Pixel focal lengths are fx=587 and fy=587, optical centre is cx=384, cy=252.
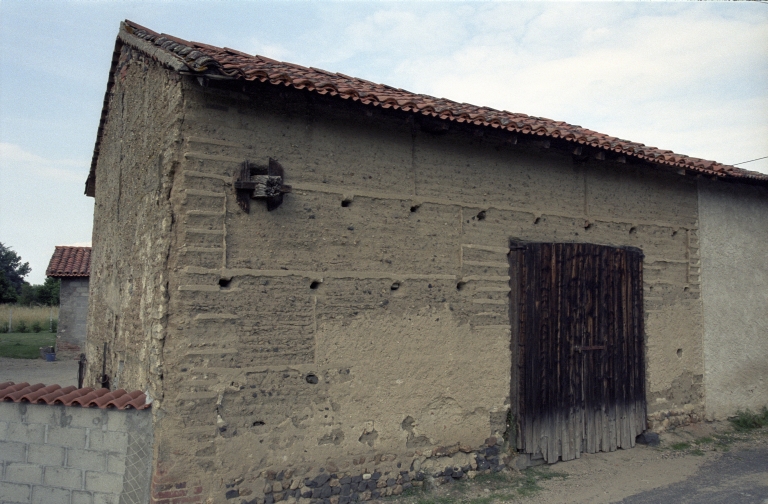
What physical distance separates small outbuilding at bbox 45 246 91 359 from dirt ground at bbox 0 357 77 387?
1.62 feet

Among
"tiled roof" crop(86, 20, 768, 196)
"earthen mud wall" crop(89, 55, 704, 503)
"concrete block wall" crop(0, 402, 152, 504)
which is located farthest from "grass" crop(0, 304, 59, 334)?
"concrete block wall" crop(0, 402, 152, 504)

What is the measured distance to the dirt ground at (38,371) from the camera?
13.3m

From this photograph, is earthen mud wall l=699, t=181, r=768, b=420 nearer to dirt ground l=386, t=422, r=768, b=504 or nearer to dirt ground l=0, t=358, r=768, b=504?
dirt ground l=0, t=358, r=768, b=504

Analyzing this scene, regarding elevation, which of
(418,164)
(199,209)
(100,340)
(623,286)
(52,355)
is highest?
(418,164)

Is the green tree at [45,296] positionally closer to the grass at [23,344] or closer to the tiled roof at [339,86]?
the grass at [23,344]

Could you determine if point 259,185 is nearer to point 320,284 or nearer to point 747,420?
point 320,284

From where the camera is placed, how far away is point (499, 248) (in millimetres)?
6730

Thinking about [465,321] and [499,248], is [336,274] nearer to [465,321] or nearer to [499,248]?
[465,321]

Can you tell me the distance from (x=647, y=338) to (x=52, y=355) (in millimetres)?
16409

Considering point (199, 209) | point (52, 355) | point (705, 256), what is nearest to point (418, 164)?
point (199, 209)

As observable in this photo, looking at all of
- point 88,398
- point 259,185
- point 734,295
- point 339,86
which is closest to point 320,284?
point 259,185

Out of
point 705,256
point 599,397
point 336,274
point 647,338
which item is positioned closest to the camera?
point 336,274

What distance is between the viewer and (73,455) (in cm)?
501

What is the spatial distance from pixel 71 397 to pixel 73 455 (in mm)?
490
